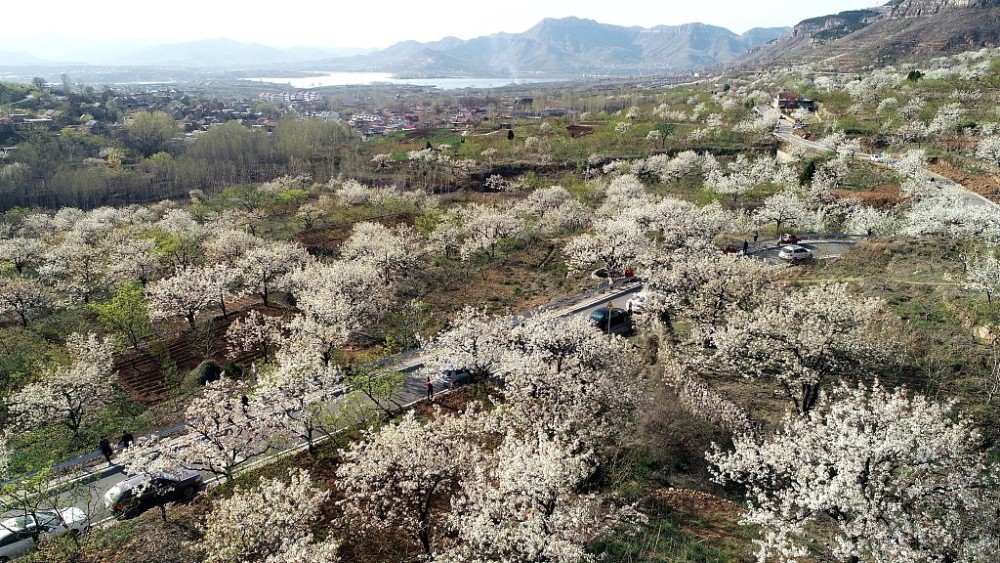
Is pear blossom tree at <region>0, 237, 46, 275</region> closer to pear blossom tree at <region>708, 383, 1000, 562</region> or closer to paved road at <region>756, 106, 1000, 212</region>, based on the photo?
pear blossom tree at <region>708, 383, 1000, 562</region>

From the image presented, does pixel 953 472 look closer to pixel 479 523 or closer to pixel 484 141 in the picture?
pixel 479 523

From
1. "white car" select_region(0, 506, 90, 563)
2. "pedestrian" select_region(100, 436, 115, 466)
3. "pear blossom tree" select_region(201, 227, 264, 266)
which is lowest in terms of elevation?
"pedestrian" select_region(100, 436, 115, 466)

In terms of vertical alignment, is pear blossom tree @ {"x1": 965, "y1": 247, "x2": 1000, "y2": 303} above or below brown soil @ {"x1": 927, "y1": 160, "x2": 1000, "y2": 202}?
below

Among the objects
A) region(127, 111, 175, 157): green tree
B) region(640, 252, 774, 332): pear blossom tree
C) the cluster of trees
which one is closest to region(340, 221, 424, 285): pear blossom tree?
region(640, 252, 774, 332): pear blossom tree

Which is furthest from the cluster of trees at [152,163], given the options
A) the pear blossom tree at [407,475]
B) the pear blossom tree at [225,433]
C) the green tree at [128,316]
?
the pear blossom tree at [407,475]

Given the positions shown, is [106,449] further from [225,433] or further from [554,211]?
[554,211]

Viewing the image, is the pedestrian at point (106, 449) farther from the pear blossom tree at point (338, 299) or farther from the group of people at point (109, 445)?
the pear blossom tree at point (338, 299)

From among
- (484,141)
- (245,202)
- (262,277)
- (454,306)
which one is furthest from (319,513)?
(484,141)
